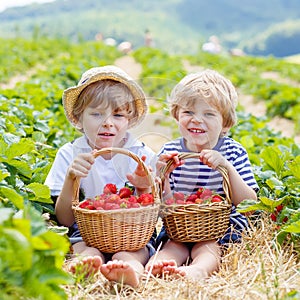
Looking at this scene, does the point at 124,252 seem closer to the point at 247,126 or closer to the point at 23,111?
the point at 23,111

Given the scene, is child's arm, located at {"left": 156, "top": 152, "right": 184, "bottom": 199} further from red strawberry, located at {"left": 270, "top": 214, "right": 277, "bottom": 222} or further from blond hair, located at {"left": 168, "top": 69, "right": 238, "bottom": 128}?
red strawberry, located at {"left": 270, "top": 214, "right": 277, "bottom": 222}

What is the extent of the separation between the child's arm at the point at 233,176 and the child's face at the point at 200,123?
0.12m

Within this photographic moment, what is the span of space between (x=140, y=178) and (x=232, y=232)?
67cm

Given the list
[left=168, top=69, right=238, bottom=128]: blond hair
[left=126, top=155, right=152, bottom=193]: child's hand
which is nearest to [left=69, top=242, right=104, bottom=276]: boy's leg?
[left=126, top=155, right=152, bottom=193]: child's hand

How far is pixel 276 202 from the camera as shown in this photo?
11.2 feet

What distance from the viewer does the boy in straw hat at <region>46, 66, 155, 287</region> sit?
3250 mm

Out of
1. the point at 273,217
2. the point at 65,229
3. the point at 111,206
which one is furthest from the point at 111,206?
the point at 273,217

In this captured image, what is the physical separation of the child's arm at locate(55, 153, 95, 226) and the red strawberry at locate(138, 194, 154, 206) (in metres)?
0.30

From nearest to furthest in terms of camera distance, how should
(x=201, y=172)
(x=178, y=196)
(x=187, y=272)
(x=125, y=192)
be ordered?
(x=187, y=272)
(x=125, y=192)
(x=178, y=196)
(x=201, y=172)

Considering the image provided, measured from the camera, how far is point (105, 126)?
3352 millimetres

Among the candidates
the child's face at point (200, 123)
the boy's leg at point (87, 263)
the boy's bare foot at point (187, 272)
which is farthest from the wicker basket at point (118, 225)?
the child's face at point (200, 123)

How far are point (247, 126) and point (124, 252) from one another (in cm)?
427

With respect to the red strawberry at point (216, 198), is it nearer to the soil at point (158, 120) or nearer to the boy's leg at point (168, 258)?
the boy's leg at point (168, 258)

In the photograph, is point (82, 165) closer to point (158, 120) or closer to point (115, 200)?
point (115, 200)
